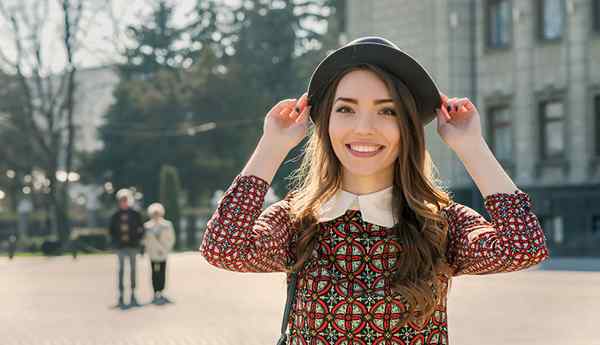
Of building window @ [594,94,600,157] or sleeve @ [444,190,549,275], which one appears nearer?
sleeve @ [444,190,549,275]

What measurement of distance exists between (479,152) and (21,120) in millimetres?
50824

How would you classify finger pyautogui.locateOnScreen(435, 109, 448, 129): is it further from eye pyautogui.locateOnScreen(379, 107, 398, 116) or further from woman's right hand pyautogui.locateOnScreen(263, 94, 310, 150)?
woman's right hand pyautogui.locateOnScreen(263, 94, 310, 150)

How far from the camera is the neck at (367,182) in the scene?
318cm

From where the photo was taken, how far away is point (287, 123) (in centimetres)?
323

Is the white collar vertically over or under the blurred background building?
under

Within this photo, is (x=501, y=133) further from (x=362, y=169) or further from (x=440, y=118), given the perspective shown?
(x=362, y=169)

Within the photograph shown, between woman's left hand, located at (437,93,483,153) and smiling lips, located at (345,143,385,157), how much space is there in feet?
0.74

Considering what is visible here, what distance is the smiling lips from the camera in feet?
10.1

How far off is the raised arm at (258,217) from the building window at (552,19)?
31.3 m

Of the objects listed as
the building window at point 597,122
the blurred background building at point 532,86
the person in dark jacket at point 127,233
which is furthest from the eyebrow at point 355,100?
the building window at point 597,122

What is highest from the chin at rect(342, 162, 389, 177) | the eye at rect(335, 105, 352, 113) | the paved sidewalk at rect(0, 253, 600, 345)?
the eye at rect(335, 105, 352, 113)

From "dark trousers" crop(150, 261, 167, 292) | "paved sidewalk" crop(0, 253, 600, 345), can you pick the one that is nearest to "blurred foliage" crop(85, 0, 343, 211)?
"paved sidewalk" crop(0, 253, 600, 345)

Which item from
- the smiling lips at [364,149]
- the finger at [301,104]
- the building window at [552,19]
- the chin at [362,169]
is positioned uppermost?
the building window at [552,19]

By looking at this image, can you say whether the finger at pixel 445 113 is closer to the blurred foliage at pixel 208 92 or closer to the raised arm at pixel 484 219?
the raised arm at pixel 484 219
